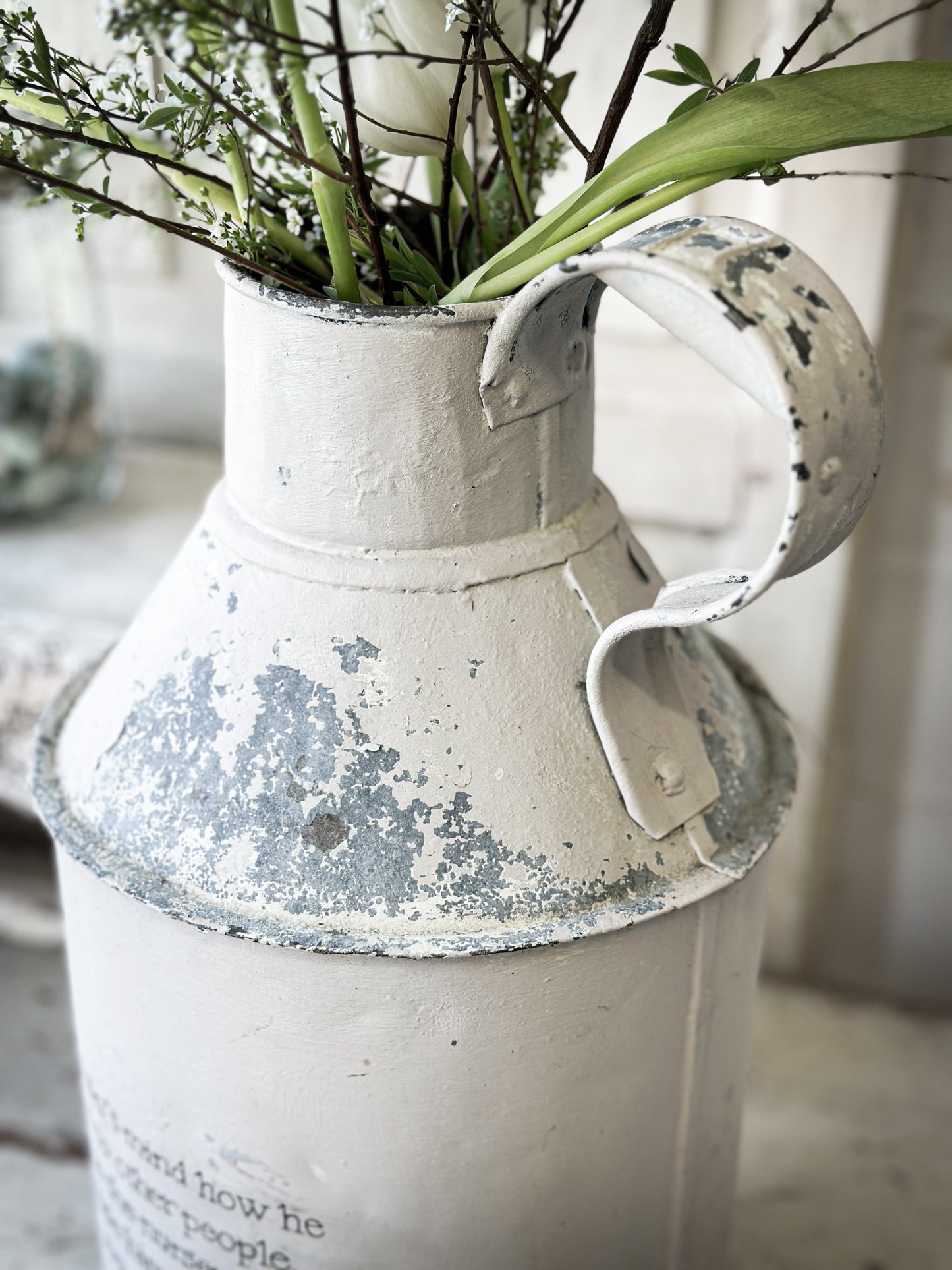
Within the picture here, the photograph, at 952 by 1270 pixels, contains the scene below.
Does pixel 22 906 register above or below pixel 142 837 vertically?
below

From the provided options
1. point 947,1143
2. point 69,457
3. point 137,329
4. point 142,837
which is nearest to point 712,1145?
point 142,837

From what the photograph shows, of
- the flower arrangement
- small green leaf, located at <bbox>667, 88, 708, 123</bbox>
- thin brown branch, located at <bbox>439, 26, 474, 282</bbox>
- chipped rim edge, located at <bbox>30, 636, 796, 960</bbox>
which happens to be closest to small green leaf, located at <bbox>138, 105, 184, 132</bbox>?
the flower arrangement

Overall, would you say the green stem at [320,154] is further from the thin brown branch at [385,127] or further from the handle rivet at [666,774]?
the handle rivet at [666,774]

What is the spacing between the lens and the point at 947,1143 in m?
1.30

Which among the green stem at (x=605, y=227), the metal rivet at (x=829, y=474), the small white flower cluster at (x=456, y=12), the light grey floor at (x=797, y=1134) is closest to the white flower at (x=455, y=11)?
the small white flower cluster at (x=456, y=12)

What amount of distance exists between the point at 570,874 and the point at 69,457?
3.27 feet

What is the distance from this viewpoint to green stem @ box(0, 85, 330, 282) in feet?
2.09

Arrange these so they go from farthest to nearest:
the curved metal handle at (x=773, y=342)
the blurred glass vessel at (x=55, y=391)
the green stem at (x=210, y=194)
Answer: the blurred glass vessel at (x=55, y=391)
the green stem at (x=210, y=194)
the curved metal handle at (x=773, y=342)

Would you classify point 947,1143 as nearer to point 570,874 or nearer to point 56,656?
point 570,874

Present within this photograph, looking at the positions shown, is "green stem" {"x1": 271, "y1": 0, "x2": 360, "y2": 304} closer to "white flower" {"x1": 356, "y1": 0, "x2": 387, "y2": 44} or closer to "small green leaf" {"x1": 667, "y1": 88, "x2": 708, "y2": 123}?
"white flower" {"x1": 356, "y1": 0, "x2": 387, "y2": 44}

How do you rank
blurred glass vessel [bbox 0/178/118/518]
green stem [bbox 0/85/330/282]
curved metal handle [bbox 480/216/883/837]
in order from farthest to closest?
blurred glass vessel [bbox 0/178/118/518], green stem [bbox 0/85/330/282], curved metal handle [bbox 480/216/883/837]

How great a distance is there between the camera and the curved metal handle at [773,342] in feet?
1.71

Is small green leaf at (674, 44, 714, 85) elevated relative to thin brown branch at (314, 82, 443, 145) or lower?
elevated

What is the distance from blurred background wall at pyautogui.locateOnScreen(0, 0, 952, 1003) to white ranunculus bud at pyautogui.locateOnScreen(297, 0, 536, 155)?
40 centimetres
